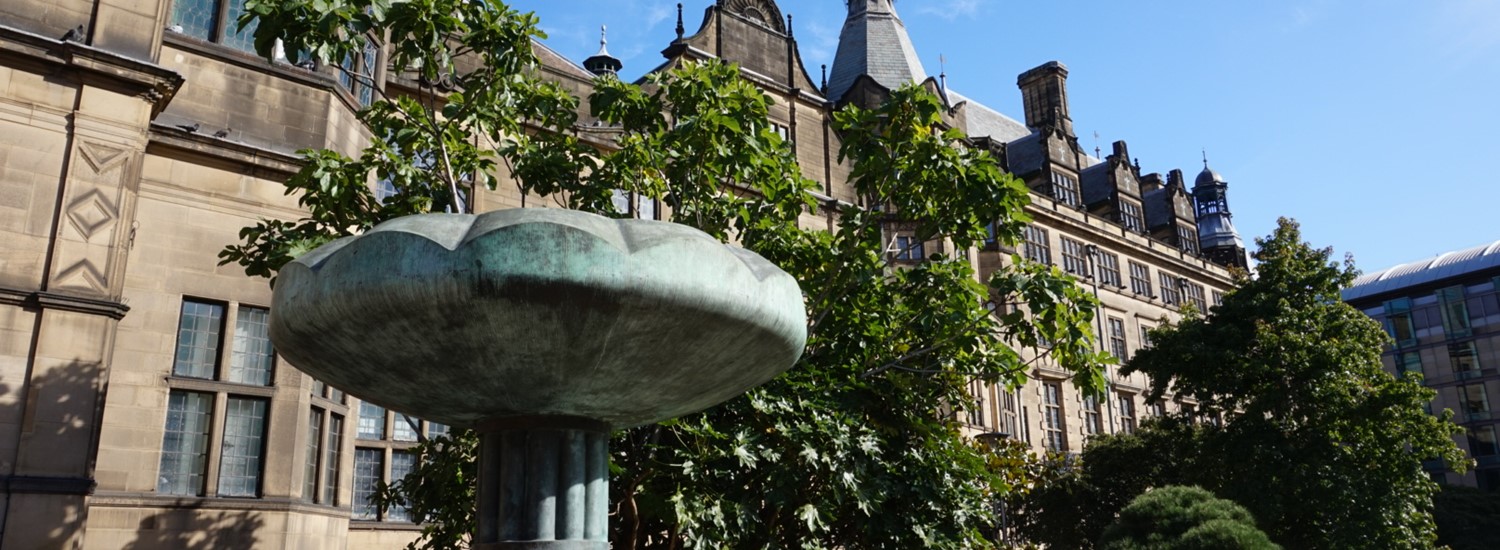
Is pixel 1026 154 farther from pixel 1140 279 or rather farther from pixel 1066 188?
pixel 1140 279

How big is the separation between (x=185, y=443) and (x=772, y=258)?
22.7 ft

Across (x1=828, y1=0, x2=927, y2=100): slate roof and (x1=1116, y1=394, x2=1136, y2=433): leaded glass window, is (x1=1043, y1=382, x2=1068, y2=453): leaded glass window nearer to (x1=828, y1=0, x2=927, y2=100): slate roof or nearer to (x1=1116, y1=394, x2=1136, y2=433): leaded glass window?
(x1=1116, y1=394, x2=1136, y2=433): leaded glass window

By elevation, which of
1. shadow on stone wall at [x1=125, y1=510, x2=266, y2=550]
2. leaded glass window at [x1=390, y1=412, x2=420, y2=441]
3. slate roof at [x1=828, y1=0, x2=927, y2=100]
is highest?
slate roof at [x1=828, y1=0, x2=927, y2=100]

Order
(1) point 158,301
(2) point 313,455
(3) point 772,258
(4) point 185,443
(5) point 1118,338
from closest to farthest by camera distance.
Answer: (3) point 772,258 < (4) point 185,443 < (1) point 158,301 < (2) point 313,455 < (5) point 1118,338

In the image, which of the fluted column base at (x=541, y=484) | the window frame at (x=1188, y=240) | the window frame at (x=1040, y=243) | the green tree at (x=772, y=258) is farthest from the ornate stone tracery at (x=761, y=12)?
the window frame at (x=1188, y=240)

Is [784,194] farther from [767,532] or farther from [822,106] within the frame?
[822,106]

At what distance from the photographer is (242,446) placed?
41.2ft

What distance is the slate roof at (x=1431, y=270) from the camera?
6419cm

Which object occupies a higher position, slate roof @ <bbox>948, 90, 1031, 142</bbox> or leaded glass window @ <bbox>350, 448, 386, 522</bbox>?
slate roof @ <bbox>948, 90, 1031, 142</bbox>

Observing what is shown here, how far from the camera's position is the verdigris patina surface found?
5016 millimetres

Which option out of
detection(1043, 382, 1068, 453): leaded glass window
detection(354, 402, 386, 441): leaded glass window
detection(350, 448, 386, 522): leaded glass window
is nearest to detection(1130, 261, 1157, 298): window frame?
detection(1043, 382, 1068, 453): leaded glass window

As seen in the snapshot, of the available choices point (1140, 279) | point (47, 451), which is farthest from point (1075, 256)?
point (47, 451)

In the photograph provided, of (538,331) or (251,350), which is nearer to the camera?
(538,331)

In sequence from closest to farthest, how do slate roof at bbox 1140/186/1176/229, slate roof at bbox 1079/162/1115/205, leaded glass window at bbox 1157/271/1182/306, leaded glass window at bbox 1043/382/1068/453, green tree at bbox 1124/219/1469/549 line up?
green tree at bbox 1124/219/1469/549, leaded glass window at bbox 1043/382/1068/453, leaded glass window at bbox 1157/271/1182/306, slate roof at bbox 1079/162/1115/205, slate roof at bbox 1140/186/1176/229
